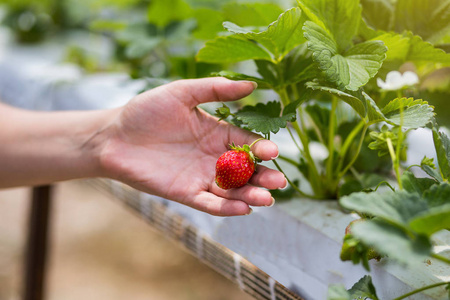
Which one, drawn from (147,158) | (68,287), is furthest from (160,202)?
(68,287)

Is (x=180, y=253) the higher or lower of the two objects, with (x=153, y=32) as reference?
lower

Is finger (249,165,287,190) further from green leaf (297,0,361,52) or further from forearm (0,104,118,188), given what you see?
forearm (0,104,118,188)

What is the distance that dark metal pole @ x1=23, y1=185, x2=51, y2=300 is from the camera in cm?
110

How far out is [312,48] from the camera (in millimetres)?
414

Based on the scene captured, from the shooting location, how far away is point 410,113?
16.2 inches

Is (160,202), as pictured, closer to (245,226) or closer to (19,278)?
(245,226)

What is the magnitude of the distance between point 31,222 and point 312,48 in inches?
38.6

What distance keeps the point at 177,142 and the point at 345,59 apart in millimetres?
272

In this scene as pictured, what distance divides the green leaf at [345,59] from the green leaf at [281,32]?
0.02 m

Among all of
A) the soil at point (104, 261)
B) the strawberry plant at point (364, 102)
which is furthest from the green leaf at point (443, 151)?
the soil at point (104, 261)

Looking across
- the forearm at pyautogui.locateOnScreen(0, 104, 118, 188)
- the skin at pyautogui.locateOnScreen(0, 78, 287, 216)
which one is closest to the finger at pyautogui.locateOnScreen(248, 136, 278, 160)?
the skin at pyautogui.locateOnScreen(0, 78, 287, 216)

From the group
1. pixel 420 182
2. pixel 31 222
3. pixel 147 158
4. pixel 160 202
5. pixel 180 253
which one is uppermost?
pixel 420 182

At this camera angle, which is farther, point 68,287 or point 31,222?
point 68,287

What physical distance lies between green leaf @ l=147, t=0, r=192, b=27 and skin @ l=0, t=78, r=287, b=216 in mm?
326
